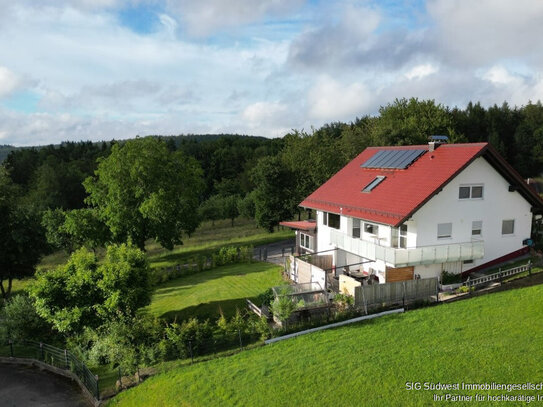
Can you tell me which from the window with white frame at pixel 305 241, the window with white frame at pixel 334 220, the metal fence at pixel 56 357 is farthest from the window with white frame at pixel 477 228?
the metal fence at pixel 56 357

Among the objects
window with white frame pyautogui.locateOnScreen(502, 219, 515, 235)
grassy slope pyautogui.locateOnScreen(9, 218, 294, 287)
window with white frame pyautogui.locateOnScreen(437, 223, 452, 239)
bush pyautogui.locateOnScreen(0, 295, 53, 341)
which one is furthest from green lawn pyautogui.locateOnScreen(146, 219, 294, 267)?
window with white frame pyautogui.locateOnScreen(502, 219, 515, 235)

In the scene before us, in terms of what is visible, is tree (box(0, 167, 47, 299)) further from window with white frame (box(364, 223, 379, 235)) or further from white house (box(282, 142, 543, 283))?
window with white frame (box(364, 223, 379, 235))

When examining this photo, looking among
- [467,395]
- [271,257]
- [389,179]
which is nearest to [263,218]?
[271,257]

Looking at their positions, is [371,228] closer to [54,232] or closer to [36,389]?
[36,389]

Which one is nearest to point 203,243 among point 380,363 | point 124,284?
point 124,284

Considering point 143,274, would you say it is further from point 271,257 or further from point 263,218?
point 263,218
